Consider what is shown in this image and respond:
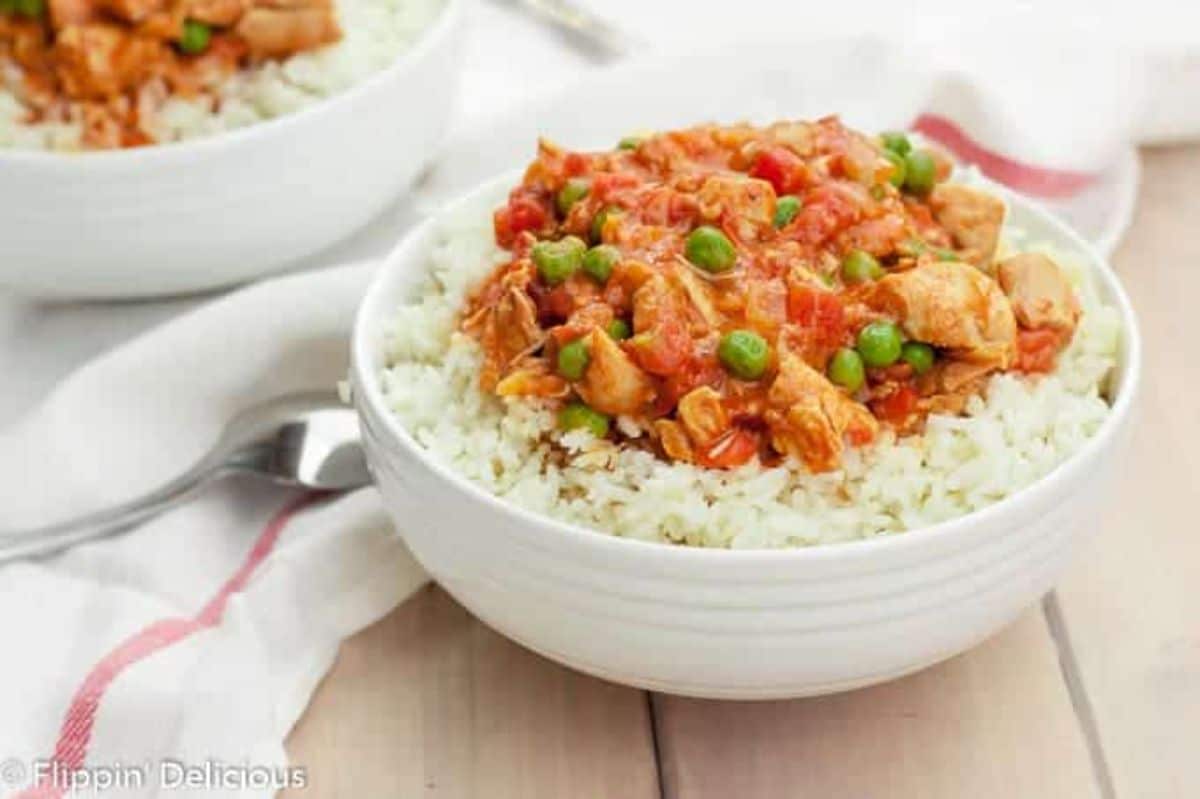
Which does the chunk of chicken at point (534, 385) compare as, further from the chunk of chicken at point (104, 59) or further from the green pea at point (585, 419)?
the chunk of chicken at point (104, 59)

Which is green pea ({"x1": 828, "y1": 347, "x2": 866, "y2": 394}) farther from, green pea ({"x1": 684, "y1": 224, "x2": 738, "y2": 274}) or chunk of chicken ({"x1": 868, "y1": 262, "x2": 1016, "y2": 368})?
green pea ({"x1": 684, "y1": 224, "x2": 738, "y2": 274})

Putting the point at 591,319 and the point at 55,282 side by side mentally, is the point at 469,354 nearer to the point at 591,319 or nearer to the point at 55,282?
Result: the point at 591,319

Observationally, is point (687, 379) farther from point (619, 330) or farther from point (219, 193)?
point (219, 193)

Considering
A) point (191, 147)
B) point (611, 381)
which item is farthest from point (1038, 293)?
point (191, 147)

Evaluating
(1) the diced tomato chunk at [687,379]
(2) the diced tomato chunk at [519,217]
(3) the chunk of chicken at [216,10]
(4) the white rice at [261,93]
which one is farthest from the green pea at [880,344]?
(3) the chunk of chicken at [216,10]

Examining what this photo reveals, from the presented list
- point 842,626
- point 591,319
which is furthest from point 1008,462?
point 591,319

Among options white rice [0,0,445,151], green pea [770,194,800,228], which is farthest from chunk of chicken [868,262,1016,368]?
white rice [0,0,445,151]
